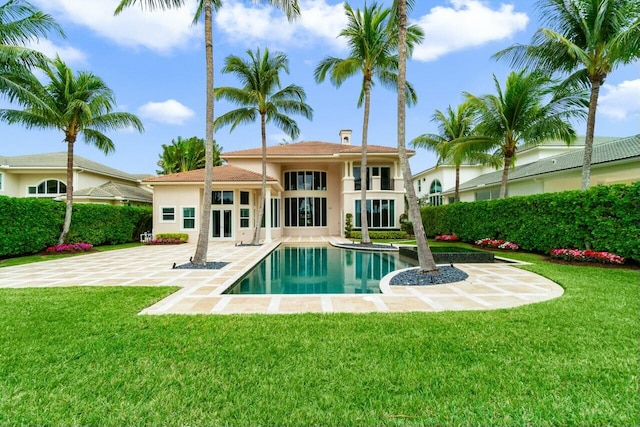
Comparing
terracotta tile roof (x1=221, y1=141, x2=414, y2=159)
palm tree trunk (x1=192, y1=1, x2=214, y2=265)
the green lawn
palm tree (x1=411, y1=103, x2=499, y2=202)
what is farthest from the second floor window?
the green lawn

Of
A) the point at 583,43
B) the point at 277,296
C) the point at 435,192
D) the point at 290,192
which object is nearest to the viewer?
the point at 277,296

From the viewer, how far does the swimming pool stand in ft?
23.9

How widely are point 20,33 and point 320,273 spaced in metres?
13.9

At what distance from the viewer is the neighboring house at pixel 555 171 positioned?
1351 centimetres

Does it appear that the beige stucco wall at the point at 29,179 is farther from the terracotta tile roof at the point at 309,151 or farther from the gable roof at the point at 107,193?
the terracotta tile roof at the point at 309,151

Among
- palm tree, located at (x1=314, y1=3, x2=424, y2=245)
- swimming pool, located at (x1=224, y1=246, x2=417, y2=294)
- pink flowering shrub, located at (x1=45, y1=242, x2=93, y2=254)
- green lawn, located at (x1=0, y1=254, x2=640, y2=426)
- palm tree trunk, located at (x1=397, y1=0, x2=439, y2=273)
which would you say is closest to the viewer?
green lawn, located at (x1=0, y1=254, x2=640, y2=426)

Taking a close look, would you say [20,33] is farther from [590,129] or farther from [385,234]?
[590,129]

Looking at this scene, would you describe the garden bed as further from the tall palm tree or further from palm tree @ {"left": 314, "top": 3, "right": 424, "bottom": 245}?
palm tree @ {"left": 314, "top": 3, "right": 424, "bottom": 245}

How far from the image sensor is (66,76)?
14227mm

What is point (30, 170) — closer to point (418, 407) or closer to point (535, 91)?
point (418, 407)

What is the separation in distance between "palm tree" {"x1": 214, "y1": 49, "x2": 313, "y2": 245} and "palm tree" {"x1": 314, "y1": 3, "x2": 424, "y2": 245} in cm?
184

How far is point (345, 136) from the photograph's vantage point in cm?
2806

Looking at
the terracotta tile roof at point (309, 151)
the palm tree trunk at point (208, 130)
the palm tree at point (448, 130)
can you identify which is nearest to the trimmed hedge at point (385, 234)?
the palm tree at point (448, 130)

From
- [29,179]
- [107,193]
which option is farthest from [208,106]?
[29,179]
